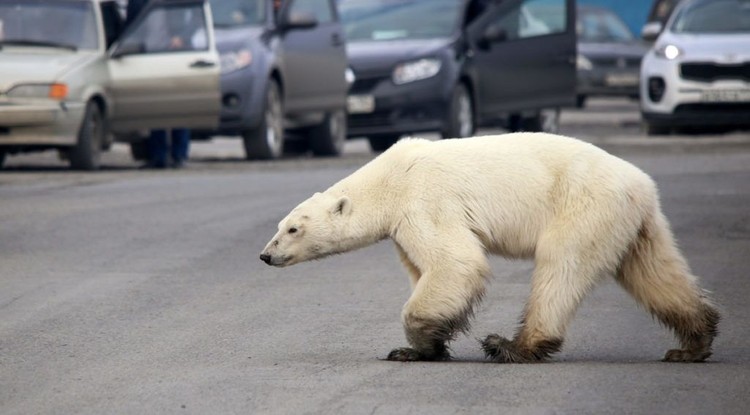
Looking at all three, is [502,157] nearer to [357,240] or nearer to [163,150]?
[357,240]

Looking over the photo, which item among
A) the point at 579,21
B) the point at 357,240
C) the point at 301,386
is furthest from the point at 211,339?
the point at 579,21

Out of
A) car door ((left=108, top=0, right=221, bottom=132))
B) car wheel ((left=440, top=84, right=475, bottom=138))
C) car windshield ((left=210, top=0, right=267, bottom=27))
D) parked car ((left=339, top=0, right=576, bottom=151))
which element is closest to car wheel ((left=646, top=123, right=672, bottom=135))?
parked car ((left=339, top=0, right=576, bottom=151))

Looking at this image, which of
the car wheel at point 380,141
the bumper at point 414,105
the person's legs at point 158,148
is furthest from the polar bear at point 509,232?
the car wheel at point 380,141

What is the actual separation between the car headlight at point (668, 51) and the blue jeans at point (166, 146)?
6.16 meters

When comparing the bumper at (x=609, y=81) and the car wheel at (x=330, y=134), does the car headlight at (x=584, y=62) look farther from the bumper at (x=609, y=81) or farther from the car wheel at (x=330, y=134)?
the car wheel at (x=330, y=134)

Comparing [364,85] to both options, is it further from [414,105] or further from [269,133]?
[269,133]

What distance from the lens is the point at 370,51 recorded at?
2245 centimetres

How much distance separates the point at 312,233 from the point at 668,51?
50.3 ft

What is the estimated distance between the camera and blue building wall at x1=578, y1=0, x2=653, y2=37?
41219 mm

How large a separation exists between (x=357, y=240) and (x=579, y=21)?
26.0 metres

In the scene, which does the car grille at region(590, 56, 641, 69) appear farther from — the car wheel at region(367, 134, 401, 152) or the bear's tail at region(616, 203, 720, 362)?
the bear's tail at region(616, 203, 720, 362)

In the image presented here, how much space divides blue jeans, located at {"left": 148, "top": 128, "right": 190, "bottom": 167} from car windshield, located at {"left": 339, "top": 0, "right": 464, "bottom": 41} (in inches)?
126

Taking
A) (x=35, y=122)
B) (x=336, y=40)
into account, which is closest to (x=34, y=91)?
(x=35, y=122)

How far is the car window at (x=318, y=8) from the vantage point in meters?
22.6
